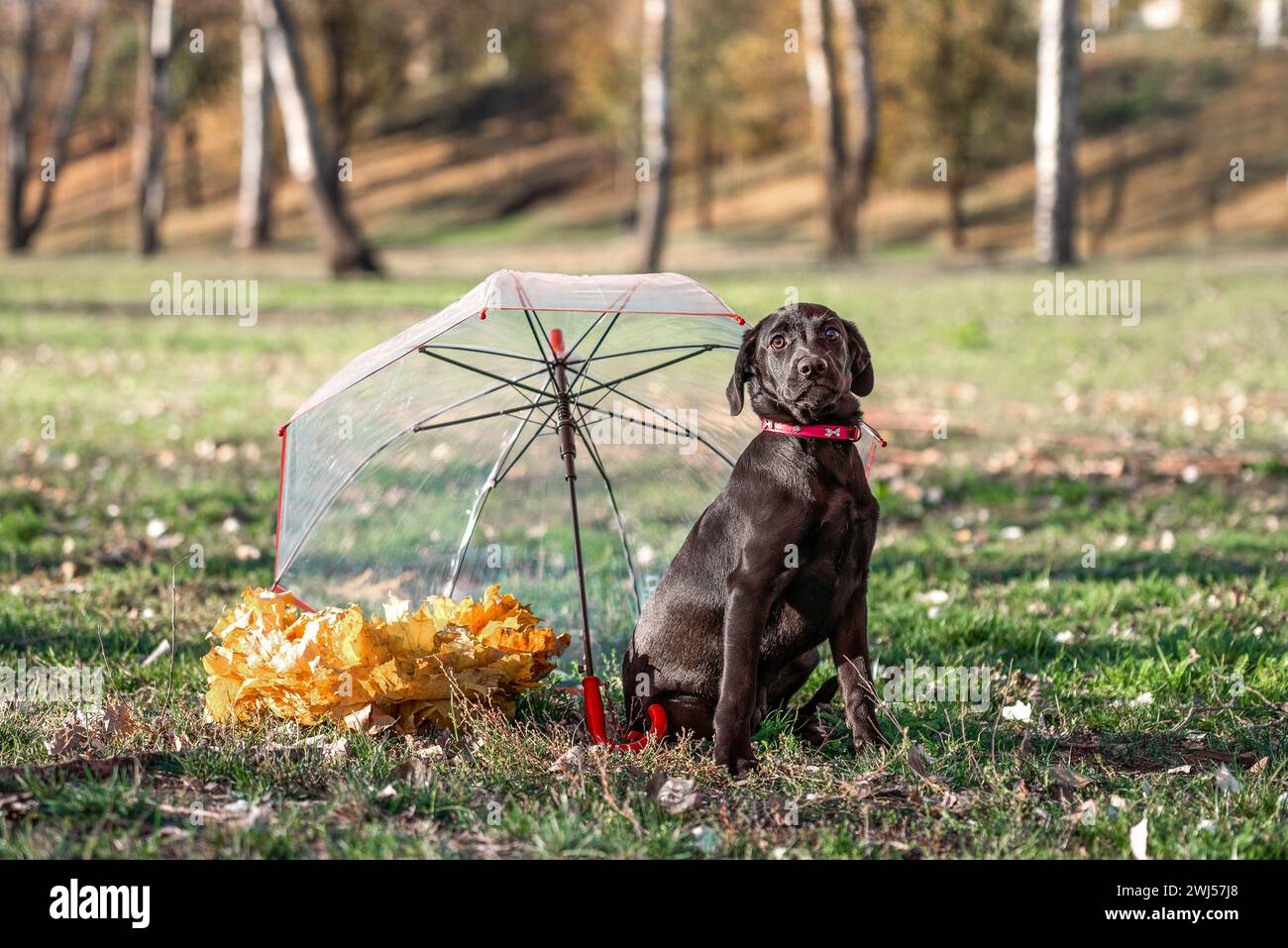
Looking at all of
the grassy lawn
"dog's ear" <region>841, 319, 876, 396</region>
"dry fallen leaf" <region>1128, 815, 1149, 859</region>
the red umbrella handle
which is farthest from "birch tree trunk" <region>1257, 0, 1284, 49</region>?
"dry fallen leaf" <region>1128, 815, 1149, 859</region>

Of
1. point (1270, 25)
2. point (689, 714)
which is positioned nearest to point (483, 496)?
point (689, 714)

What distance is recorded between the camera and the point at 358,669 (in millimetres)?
4766

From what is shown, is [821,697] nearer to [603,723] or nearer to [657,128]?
[603,723]

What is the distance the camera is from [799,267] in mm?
24406

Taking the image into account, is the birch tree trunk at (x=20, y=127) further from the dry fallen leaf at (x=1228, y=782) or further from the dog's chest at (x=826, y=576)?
the dry fallen leaf at (x=1228, y=782)

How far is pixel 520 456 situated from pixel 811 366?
1797 mm

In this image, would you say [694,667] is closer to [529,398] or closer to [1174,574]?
[529,398]

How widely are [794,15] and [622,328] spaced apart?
38180 mm

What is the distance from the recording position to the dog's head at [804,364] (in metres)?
4.21

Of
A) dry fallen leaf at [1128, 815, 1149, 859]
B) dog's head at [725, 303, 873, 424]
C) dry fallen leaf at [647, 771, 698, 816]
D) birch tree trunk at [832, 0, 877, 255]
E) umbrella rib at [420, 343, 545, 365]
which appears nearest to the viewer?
dry fallen leaf at [1128, 815, 1149, 859]

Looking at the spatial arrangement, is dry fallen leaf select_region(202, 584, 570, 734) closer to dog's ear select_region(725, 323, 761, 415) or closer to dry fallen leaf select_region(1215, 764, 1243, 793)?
dog's ear select_region(725, 323, 761, 415)

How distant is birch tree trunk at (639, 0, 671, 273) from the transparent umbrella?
17187mm

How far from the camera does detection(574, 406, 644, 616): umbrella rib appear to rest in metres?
5.59
